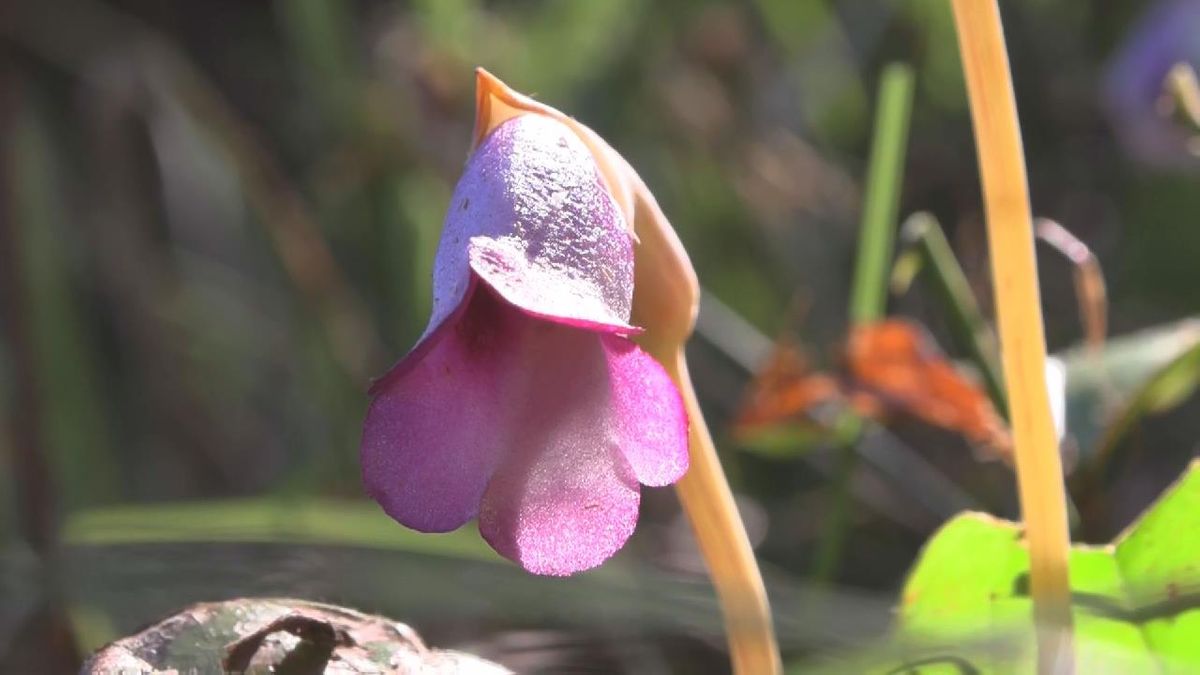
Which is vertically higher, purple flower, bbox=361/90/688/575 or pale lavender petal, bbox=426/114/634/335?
pale lavender petal, bbox=426/114/634/335

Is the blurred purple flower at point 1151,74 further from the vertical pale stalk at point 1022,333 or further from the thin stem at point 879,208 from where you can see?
the vertical pale stalk at point 1022,333

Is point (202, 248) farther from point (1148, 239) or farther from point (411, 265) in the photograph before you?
point (1148, 239)

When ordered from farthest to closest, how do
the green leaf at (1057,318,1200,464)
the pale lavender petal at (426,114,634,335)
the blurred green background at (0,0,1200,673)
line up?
1. the blurred green background at (0,0,1200,673)
2. the green leaf at (1057,318,1200,464)
3. the pale lavender petal at (426,114,634,335)

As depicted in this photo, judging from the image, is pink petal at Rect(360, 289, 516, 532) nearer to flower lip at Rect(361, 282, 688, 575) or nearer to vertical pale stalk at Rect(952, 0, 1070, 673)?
flower lip at Rect(361, 282, 688, 575)

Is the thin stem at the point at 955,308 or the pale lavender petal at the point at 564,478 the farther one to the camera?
the thin stem at the point at 955,308

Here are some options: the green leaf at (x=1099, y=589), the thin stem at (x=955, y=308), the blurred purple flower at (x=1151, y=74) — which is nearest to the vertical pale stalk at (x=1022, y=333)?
the green leaf at (x=1099, y=589)

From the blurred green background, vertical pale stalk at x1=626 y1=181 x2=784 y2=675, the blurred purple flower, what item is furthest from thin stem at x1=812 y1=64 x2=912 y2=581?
the blurred purple flower

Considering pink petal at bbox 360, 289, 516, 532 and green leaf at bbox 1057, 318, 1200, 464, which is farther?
green leaf at bbox 1057, 318, 1200, 464
